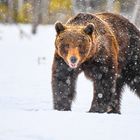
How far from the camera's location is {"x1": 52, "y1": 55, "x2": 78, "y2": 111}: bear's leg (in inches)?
292

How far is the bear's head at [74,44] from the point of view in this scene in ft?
23.5

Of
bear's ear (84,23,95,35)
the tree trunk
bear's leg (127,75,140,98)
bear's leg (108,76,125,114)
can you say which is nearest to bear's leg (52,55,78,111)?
bear's ear (84,23,95,35)

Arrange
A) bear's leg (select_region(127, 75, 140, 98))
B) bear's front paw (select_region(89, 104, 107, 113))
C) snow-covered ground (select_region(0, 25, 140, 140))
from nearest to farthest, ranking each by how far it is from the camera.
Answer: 1. snow-covered ground (select_region(0, 25, 140, 140))
2. bear's front paw (select_region(89, 104, 107, 113))
3. bear's leg (select_region(127, 75, 140, 98))

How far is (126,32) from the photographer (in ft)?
27.8

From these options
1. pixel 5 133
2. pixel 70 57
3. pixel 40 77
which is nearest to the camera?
pixel 5 133

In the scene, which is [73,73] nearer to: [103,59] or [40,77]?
[103,59]

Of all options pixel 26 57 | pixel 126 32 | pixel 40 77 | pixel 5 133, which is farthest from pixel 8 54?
pixel 5 133

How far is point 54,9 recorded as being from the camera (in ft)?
92.5

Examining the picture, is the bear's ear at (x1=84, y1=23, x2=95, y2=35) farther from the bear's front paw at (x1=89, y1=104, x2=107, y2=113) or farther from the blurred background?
the blurred background

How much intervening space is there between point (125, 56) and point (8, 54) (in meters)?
13.2

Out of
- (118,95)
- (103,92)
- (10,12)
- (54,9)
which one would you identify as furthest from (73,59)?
(54,9)

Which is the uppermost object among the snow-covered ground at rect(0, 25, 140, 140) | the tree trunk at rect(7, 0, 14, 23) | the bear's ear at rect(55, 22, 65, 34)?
the bear's ear at rect(55, 22, 65, 34)

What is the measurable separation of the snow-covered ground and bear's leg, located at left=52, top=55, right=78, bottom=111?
0.78 ft

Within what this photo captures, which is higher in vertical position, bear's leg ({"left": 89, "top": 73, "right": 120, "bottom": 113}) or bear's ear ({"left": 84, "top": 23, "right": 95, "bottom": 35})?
bear's ear ({"left": 84, "top": 23, "right": 95, "bottom": 35})
